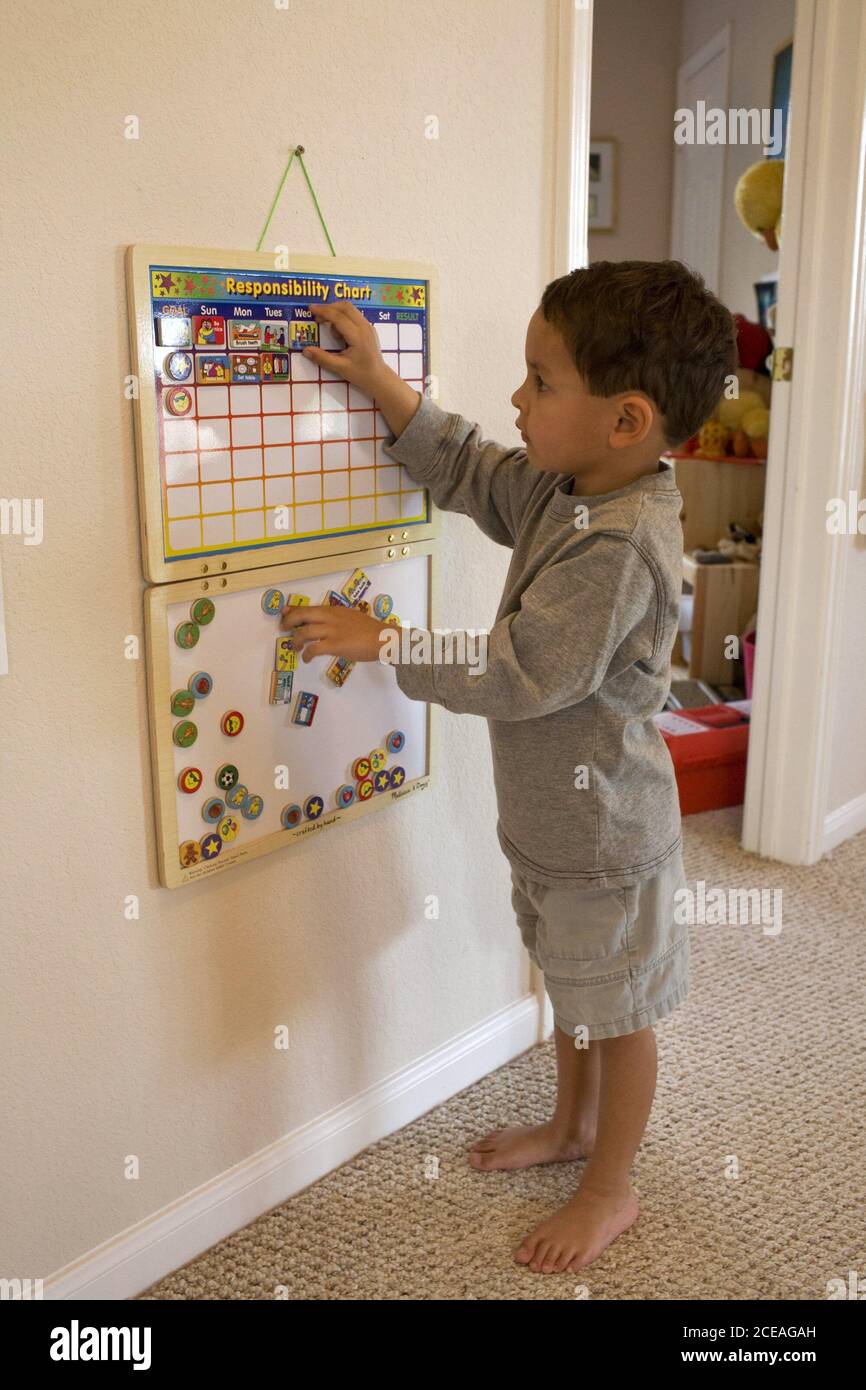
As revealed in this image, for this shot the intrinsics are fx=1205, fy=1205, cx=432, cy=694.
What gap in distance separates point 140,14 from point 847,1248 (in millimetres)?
1482

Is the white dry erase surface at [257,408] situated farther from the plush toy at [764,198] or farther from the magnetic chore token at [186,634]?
the plush toy at [764,198]

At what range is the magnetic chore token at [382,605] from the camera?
55.2 inches

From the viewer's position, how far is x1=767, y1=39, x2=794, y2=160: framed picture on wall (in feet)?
10.7

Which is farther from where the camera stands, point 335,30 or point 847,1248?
point 847,1248

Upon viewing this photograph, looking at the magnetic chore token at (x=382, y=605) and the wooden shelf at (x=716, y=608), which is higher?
the magnetic chore token at (x=382, y=605)

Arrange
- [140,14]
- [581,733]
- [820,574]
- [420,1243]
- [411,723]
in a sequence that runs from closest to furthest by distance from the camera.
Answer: [140,14] < [581,733] < [420,1243] < [411,723] < [820,574]

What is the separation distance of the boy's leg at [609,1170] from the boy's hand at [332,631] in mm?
547

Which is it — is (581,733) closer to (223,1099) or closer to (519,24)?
(223,1099)

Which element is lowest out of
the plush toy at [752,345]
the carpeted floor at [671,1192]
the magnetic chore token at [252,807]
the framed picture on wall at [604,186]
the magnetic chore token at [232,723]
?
the carpeted floor at [671,1192]

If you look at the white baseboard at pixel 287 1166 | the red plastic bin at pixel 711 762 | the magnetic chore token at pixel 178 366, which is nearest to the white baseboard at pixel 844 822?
the red plastic bin at pixel 711 762

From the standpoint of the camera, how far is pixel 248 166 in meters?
1.16

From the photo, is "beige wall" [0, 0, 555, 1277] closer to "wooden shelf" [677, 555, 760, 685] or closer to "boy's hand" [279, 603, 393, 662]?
"boy's hand" [279, 603, 393, 662]

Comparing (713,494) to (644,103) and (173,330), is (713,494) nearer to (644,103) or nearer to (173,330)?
(644,103)
